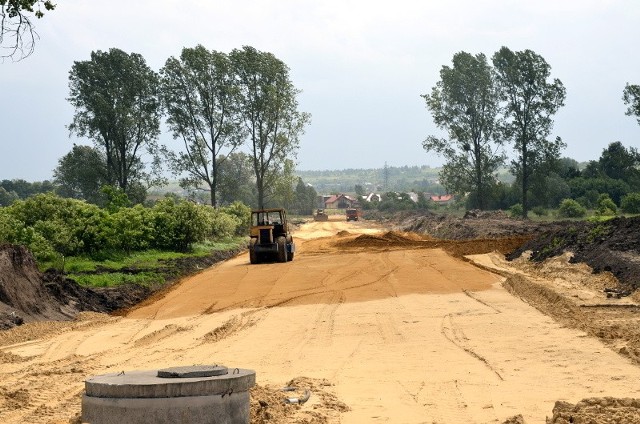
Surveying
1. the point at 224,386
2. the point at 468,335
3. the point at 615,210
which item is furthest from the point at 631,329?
the point at 615,210

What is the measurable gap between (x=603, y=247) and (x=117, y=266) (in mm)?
15218

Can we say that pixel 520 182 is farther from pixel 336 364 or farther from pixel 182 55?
pixel 336 364

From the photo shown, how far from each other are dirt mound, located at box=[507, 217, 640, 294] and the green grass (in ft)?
41.5

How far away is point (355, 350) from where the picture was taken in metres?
15.3

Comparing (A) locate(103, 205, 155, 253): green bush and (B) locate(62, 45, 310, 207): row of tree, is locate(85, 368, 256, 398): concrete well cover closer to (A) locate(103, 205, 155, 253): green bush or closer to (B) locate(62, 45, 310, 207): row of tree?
(A) locate(103, 205, 155, 253): green bush

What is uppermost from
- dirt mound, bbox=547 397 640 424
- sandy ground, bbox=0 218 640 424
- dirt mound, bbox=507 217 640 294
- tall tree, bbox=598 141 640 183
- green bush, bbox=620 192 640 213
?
tall tree, bbox=598 141 640 183

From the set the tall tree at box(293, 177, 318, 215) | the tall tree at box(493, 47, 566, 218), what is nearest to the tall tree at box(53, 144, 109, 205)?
the tall tree at box(493, 47, 566, 218)

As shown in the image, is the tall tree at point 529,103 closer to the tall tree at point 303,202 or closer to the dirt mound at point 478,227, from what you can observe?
the dirt mound at point 478,227

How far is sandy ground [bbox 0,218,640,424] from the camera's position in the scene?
433 inches

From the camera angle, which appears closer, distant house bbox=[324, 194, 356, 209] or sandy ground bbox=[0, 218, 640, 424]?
sandy ground bbox=[0, 218, 640, 424]

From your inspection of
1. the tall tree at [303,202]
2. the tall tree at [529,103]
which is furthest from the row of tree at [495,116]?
the tall tree at [303,202]

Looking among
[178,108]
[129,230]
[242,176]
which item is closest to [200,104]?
[178,108]

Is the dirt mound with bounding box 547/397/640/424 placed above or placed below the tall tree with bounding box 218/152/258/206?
below

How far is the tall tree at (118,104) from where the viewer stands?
71.7m
